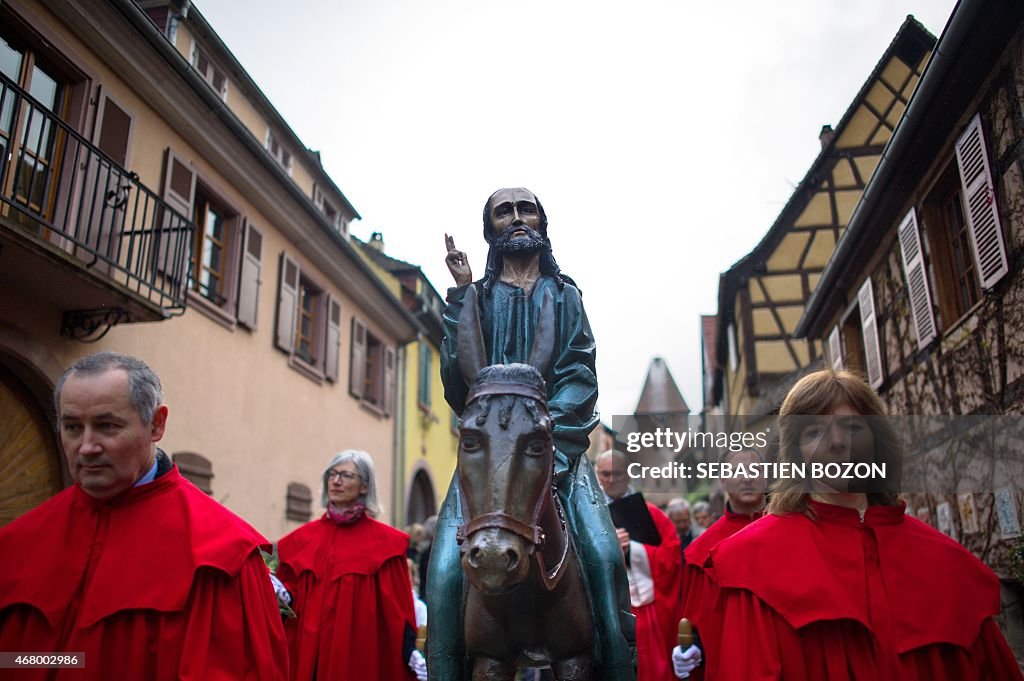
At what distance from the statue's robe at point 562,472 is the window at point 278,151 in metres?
11.8

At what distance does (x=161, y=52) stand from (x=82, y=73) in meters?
1.15

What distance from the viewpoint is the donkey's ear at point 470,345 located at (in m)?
2.86

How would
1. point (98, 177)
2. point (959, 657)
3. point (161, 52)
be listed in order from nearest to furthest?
point (959, 657)
point (98, 177)
point (161, 52)

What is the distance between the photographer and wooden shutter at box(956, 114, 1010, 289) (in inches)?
258

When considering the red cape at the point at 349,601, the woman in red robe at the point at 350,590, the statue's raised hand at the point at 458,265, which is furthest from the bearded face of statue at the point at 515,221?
the red cape at the point at 349,601

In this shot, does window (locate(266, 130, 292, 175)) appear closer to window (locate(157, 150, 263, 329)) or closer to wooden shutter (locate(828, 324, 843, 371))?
window (locate(157, 150, 263, 329))

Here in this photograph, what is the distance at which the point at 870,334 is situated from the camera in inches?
421

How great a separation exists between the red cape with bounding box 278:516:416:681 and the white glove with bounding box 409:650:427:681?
109mm

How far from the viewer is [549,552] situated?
2641 mm

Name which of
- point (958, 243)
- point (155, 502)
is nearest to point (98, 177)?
point (155, 502)

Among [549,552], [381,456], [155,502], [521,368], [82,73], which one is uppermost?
[82,73]

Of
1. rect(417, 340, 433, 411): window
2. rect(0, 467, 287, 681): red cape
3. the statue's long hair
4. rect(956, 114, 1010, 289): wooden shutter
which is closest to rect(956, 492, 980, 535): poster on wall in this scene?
rect(956, 114, 1010, 289): wooden shutter

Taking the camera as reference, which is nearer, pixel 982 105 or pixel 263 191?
pixel 982 105

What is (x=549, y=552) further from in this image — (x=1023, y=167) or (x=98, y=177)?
(x=98, y=177)
